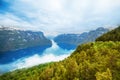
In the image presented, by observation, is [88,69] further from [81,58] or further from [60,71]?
[81,58]

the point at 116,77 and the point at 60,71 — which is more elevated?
the point at 60,71

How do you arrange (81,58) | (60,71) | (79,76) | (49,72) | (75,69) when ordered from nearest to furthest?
(79,76)
(75,69)
(60,71)
(49,72)
(81,58)

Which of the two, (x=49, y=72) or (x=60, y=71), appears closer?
(x=60, y=71)

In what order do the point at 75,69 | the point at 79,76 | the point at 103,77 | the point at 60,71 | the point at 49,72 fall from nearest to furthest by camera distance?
the point at 103,77 → the point at 79,76 → the point at 75,69 → the point at 60,71 → the point at 49,72

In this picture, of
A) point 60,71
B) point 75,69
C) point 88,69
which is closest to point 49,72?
point 60,71

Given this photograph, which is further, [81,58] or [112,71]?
[81,58]

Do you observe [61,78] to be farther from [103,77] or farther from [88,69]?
[103,77]

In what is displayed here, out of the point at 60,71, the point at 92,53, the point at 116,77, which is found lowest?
the point at 116,77

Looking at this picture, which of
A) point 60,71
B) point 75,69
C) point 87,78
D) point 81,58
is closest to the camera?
point 87,78

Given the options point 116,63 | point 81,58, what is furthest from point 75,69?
point 81,58
